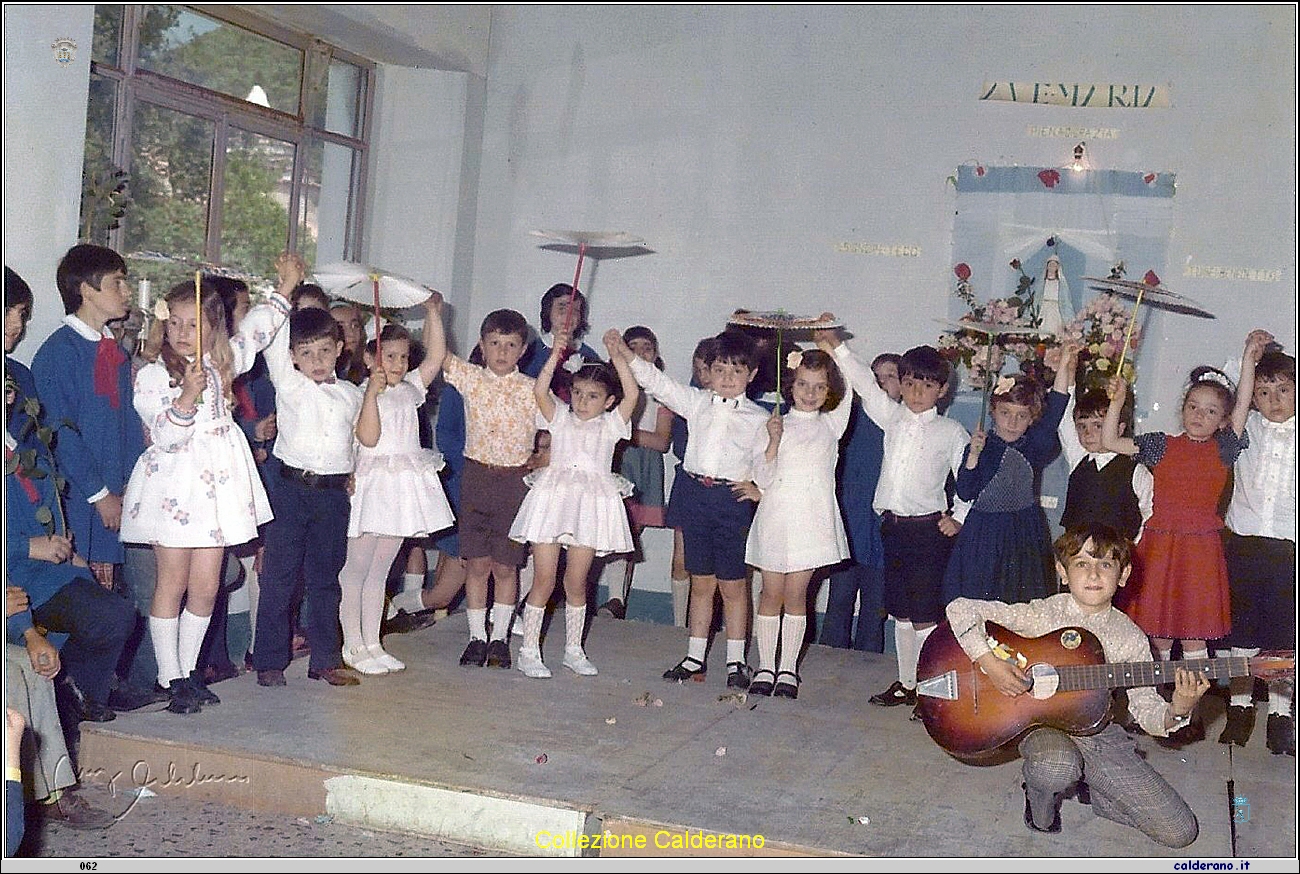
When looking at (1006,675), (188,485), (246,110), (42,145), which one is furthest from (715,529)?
(246,110)

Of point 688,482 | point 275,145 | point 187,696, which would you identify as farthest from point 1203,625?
point 275,145

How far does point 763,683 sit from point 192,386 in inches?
86.6

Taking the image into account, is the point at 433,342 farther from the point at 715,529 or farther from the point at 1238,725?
the point at 1238,725

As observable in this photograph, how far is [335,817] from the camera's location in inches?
154

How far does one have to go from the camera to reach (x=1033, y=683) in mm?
3805

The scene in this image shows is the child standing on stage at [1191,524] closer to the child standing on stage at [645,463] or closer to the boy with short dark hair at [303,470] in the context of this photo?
the child standing on stage at [645,463]

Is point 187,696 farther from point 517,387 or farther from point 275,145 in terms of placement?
point 275,145

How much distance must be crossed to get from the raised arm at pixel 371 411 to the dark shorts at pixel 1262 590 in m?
2.95

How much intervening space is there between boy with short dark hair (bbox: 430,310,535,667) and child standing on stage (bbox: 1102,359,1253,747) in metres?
2.09

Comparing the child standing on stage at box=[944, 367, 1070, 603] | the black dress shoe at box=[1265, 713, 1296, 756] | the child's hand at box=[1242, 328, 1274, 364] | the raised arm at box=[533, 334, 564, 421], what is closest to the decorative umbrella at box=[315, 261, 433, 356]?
the raised arm at box=[533, 334, 564, 421]

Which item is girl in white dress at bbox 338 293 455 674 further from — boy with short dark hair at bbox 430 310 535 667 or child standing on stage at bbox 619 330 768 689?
child standing on stage at bbox 619 330 768 689

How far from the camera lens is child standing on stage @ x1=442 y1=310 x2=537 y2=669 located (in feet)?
17.1

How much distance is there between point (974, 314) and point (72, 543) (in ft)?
13.0

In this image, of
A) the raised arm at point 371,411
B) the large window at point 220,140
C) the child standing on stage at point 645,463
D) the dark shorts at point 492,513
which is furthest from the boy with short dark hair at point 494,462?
the child standing on stage at point 645,463
